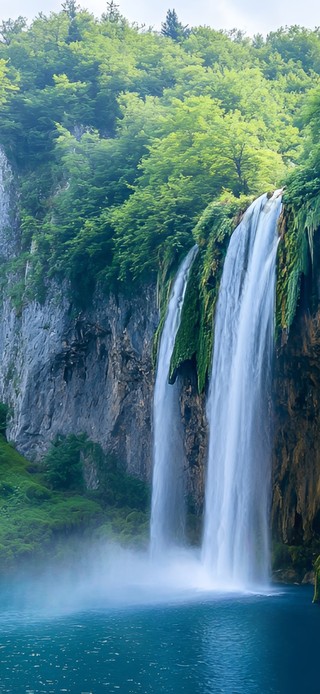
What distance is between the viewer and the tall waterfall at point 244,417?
22203 mm

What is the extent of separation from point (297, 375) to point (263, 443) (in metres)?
2.16

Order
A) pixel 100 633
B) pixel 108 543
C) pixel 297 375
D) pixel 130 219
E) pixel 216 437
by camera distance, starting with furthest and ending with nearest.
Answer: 1. pixel 130 219
2. pixel 108 543
3. pixel 216 437
4. pixel 297 375
5. pixel 100 633

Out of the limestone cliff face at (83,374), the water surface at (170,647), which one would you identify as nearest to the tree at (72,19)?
the limestone cliff face at (83,374)

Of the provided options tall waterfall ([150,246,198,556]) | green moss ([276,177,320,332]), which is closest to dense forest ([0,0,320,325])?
green moss ([276,177,320,332])

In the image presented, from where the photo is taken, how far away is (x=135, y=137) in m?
37.0

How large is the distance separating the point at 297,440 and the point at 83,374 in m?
14.3

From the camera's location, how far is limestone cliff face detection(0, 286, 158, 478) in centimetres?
3136

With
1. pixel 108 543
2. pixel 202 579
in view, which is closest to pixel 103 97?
pixel 108 543

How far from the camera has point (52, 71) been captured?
5144cm

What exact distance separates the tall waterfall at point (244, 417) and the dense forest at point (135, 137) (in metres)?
1.58

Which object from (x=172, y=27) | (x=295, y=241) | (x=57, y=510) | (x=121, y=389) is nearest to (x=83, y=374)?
(x=121, y=389)

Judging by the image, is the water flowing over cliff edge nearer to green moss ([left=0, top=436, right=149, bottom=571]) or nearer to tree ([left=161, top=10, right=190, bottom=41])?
green moss ([left=0, top=436, right=149, bottom=571])

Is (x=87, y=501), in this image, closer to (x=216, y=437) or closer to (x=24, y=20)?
(x=216, y=437)

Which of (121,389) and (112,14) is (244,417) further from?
(112,14)
